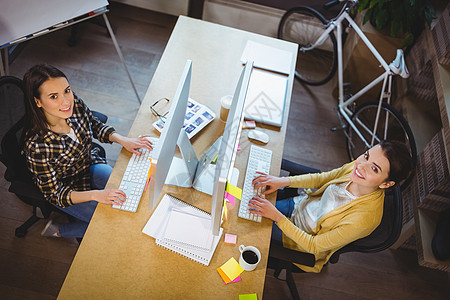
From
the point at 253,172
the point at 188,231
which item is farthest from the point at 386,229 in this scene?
the point at 188,231

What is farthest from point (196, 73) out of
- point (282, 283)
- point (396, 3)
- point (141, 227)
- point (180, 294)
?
point (396, 3)

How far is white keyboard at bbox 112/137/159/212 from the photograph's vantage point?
1583 mm

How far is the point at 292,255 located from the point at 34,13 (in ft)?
6.99

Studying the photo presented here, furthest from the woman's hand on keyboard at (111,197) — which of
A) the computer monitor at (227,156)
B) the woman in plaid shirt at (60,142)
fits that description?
the computer monitor at (227,156)

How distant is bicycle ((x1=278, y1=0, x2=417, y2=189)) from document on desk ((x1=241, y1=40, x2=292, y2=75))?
0.75 meters

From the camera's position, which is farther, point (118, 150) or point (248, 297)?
point (118, 150)

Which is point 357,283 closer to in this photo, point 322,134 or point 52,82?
point 322,134

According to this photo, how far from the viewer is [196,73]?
2.16 m

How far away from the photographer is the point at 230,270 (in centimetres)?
146

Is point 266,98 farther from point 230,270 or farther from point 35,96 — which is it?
point 35,96

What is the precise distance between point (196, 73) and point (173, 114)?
0.94 m

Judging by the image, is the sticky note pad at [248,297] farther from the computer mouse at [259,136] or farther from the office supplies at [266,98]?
the office supplies at [266,98]

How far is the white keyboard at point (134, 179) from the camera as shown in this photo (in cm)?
158

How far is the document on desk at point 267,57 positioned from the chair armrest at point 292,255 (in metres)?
1.18
